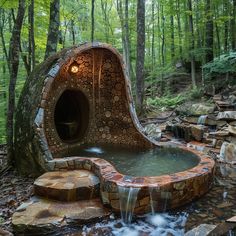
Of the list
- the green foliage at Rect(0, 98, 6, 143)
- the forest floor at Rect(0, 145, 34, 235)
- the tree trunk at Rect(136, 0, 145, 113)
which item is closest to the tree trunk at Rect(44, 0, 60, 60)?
the tree trunk at Rect(136, 0, 145, 113)

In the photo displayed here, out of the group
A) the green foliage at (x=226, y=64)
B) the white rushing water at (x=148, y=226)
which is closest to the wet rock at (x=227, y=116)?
the green foliage at (x=226, y=64)

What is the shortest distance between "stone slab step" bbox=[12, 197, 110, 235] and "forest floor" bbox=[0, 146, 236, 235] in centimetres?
20

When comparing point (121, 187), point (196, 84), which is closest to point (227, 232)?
point (121, 187)

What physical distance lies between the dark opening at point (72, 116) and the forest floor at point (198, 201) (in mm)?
1994

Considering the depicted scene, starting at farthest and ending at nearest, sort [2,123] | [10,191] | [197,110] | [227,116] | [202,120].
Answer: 1. [2,123]
2. [197,110]
3. [202,120]
4. [227,116]
5. [10,191]

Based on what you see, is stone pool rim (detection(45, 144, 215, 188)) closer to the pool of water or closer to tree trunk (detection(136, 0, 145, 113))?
the pool of water

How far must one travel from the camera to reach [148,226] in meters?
3.64

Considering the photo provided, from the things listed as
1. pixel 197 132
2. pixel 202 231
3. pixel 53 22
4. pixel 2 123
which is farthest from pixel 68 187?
pixel 2 123

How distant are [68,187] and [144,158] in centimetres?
203

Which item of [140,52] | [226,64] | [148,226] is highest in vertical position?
[140,52]

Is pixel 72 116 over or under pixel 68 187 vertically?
over

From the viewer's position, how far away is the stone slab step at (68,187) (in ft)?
13.3

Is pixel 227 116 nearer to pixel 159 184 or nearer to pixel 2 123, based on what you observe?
pixel 159 184

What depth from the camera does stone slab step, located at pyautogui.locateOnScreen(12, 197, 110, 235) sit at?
346 centimetres
